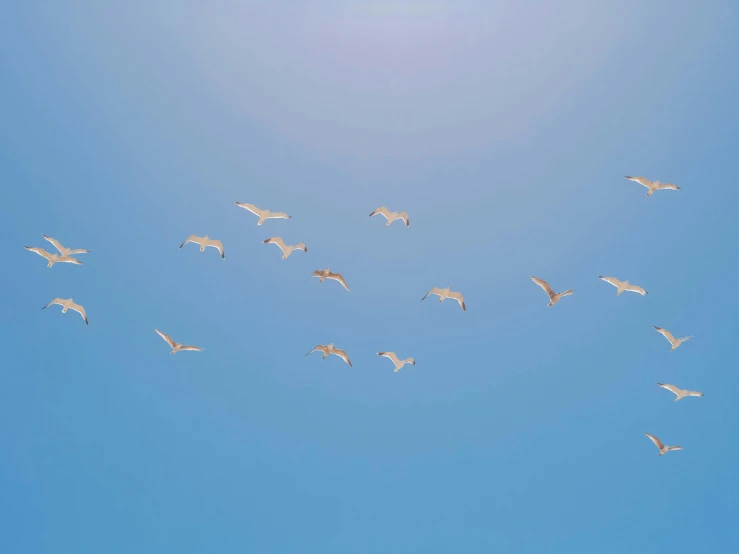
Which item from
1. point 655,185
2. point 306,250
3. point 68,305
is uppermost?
point 655,185

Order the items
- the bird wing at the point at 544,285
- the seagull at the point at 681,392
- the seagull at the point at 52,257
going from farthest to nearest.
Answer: the seagull at the point at 681,392 < the seagull at the point at 52,257 < the bird wing at the point at 544,285

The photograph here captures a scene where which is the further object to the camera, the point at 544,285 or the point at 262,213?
the point at 262,213

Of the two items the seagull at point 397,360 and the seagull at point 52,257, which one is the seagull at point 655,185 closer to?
the seagull at point 397,360

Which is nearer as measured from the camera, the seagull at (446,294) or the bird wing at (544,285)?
the bird wing at (544,285)

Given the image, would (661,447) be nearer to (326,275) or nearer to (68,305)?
(326,275)

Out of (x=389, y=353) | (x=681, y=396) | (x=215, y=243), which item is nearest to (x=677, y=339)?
(x=681, y=396)

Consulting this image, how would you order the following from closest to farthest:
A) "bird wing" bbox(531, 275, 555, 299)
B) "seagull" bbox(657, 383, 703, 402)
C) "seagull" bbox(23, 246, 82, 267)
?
1. "bird wing" bbox(531, 275, 555, 299)
2. "seagull" bbox(23, 246, 82, 267)
3. "seagull" bbox(657, 383, 703, 402)

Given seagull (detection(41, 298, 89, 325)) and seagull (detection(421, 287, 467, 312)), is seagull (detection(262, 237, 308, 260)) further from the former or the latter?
seagull (detection(41, 298, 89, 325))

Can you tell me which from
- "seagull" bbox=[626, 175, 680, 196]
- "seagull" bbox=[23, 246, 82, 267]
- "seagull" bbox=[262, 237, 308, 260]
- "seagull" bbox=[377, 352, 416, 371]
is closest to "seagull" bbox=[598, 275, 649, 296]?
"seagull" bbox=[626, 175, 680, 196]

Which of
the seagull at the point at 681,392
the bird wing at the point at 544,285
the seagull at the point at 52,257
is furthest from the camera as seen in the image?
the seagull at the point at 681,392

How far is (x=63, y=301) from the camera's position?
1870 inches

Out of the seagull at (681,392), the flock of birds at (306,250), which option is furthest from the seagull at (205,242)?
the seagull at (681,392)

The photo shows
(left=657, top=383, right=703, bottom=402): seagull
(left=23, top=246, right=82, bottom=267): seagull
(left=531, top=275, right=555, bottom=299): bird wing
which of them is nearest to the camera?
(left=531, top=275, right=555, bottom=299): bird wing

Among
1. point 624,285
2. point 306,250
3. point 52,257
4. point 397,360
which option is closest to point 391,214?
point 306,250
